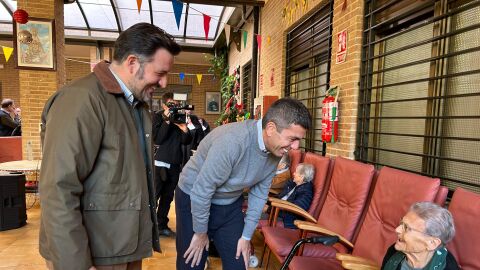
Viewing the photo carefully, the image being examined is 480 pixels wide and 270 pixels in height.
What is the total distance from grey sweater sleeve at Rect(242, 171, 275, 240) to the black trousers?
179cm

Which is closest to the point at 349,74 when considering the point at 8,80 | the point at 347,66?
the point at 347,66

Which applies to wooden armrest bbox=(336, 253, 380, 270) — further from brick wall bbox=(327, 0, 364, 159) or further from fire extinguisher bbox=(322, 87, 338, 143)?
fire extinguisher bbox=(322, 87, 338, 143)

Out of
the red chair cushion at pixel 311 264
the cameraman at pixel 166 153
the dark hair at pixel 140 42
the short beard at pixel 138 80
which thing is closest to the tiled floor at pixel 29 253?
the cameraman at pixel 166 153

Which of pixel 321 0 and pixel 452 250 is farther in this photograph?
pixel 321 0

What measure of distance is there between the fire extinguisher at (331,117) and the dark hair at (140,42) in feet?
7.23

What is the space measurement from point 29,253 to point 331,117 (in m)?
3.10

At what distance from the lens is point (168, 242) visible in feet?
10.8

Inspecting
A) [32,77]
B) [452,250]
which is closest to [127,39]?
[452,250]

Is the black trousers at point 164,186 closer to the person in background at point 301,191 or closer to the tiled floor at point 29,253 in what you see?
the tiled floor at point 29,253

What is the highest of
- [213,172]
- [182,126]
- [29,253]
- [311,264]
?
[182,126]

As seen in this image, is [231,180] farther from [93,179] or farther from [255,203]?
[93,179]

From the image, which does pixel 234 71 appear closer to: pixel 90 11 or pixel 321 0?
pixel 90 11

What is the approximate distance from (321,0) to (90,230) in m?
3.30

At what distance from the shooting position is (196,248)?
1.56 meters
